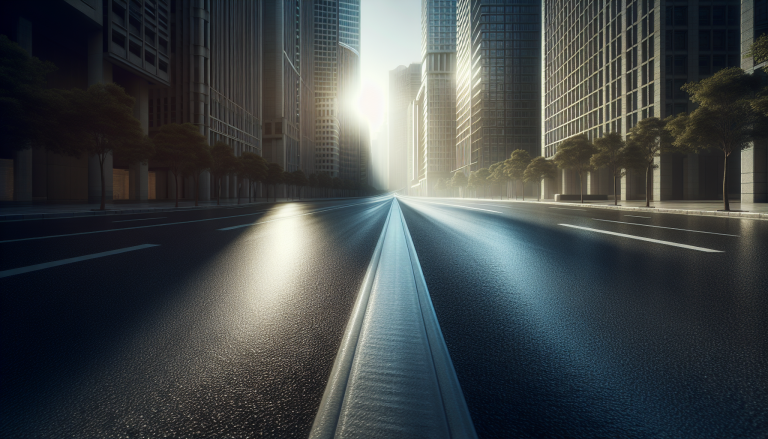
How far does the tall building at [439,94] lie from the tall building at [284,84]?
6412cm

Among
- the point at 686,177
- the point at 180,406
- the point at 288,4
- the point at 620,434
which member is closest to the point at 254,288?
the point at 180,406

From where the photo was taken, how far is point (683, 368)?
6.49ft

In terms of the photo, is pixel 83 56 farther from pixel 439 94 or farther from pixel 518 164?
pixel 439 94

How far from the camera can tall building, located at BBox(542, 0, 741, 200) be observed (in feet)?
142

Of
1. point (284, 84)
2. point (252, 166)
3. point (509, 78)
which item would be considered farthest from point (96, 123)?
point (509, 78)

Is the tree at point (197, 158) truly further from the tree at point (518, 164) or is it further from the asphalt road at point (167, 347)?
the tree at point (518, 164)

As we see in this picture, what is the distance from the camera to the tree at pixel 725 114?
66.0 ft

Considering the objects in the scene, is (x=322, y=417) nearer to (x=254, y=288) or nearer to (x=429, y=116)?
(x=254, y=288)

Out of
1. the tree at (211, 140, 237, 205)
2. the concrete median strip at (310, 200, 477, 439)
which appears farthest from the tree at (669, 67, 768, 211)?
the tree at (211, 140, 237, 205)

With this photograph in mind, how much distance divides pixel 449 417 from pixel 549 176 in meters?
57.2

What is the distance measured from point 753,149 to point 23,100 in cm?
4562

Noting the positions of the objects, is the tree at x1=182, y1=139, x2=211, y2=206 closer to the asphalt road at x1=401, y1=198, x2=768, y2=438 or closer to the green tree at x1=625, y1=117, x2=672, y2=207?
the asphalt road at x1=401, y1=198, x2=768, y2=438

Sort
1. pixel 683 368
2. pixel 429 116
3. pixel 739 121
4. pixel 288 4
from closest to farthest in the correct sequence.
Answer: pixel 683 368 < pixel 739 121 < pixel 288 4 < pixel 429 116

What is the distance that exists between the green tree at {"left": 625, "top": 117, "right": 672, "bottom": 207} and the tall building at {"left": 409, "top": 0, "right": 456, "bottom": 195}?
133440 millimetres
